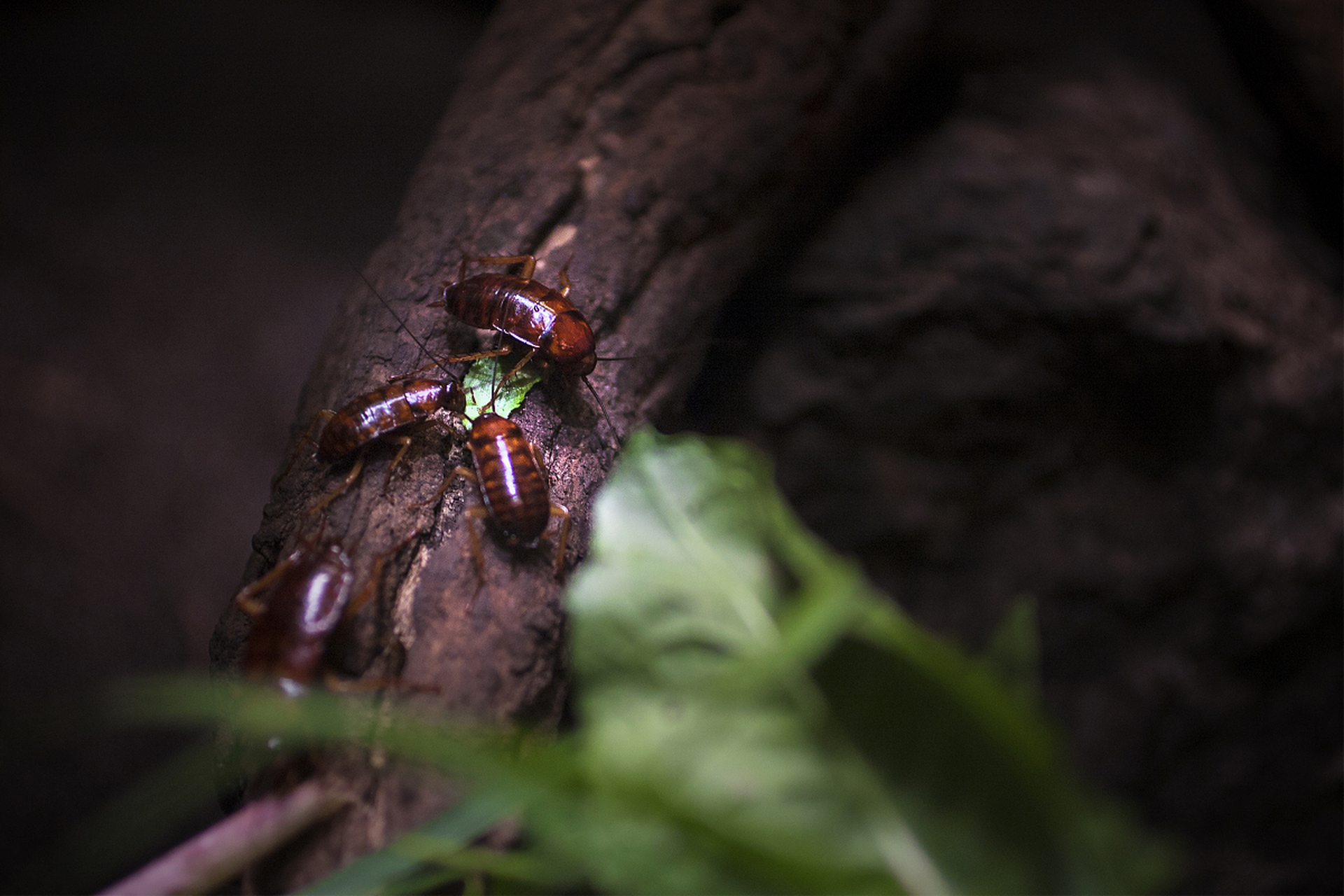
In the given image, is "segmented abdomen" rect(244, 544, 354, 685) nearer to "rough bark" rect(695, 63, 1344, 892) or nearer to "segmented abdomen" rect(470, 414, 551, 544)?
"segmented abdomen" rect(470, 414, 551, 544)

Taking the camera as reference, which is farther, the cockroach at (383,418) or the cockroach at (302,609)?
the cockroach at (383,418)

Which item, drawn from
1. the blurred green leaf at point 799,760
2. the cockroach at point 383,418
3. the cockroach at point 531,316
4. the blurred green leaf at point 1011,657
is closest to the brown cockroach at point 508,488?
the cockroach at point 383,418

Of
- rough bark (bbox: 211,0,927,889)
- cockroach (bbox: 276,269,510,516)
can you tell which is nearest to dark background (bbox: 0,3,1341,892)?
rough bark (bbox: 211,0,927,889)

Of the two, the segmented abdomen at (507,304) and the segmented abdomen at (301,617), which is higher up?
the segmented abdomen at (507,304)

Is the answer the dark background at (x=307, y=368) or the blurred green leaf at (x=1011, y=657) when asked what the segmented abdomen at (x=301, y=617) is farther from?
the blurred green leaf at (x=1011, y=657)

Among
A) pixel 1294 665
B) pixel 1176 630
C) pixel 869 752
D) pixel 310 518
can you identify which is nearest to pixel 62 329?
pixel 310 518
